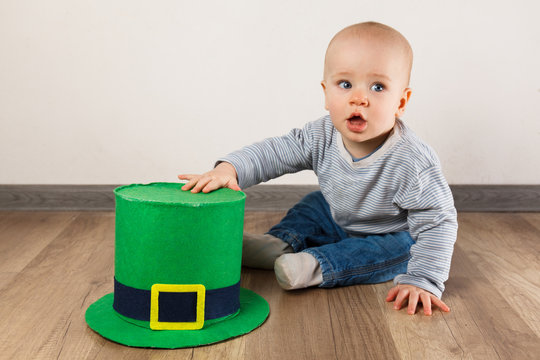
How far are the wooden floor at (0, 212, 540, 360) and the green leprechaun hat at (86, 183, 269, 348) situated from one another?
30 millimetres

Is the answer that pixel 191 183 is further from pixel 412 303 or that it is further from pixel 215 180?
pixel 412 303

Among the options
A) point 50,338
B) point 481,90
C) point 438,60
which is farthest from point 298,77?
point 50,338

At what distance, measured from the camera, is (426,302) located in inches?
42.7

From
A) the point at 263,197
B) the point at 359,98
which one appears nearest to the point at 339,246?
the point at 359,98

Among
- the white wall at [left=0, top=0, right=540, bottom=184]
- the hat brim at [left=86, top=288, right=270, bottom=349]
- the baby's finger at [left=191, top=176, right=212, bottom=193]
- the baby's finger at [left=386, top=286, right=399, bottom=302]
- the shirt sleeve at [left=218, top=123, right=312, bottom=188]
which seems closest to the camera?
the hat brim at [left=86, top=288, right=270, bottom=349]

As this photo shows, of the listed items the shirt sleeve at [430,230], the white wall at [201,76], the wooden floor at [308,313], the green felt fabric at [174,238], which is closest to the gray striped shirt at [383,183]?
the shirt sleeve at [430,230]

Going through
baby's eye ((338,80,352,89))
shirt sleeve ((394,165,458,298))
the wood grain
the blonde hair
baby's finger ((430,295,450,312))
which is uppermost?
the blonde hair

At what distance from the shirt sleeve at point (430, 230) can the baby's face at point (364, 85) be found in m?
0.13

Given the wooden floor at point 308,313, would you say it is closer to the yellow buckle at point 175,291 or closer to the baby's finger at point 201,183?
the yellow buckle at point 175,291

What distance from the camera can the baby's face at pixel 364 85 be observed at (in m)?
1.10

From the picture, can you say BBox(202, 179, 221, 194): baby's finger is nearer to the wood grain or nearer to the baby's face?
the baby's face

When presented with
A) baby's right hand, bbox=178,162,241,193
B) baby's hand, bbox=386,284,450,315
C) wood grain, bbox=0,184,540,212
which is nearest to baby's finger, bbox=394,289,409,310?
baby's hand, bbox=386,284,450,315

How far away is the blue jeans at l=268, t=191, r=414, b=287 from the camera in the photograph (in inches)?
46.9

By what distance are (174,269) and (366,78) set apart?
47 centimetres
